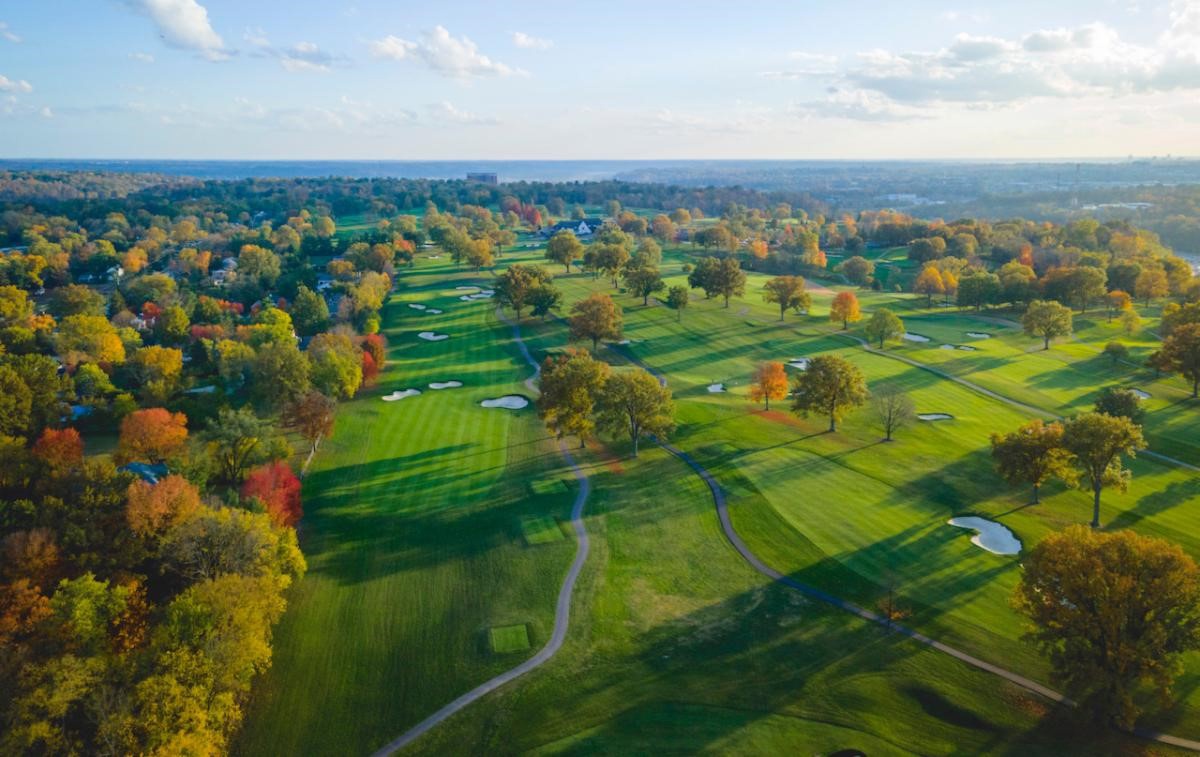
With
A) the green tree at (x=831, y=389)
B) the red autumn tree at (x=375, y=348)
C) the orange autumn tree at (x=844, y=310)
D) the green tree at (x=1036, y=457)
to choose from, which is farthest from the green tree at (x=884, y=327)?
the red autumn tree at (x=375, y=348)

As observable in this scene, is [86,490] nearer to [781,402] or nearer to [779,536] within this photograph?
[779,536]

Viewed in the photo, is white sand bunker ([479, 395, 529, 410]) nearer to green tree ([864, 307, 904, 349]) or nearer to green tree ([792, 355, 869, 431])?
green tree ([792, 355, 869, 431])

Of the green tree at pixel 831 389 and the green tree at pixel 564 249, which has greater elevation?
the green tree at pixel 564 249

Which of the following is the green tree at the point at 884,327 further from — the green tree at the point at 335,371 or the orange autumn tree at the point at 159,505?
the orange autumn tree at the point at 159,505

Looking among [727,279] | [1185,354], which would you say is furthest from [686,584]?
[727,279]

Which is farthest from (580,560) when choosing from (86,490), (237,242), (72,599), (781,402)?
(237,242)

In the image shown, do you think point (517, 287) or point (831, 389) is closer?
point (831, 389)

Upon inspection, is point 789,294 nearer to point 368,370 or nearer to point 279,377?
point 368,370
